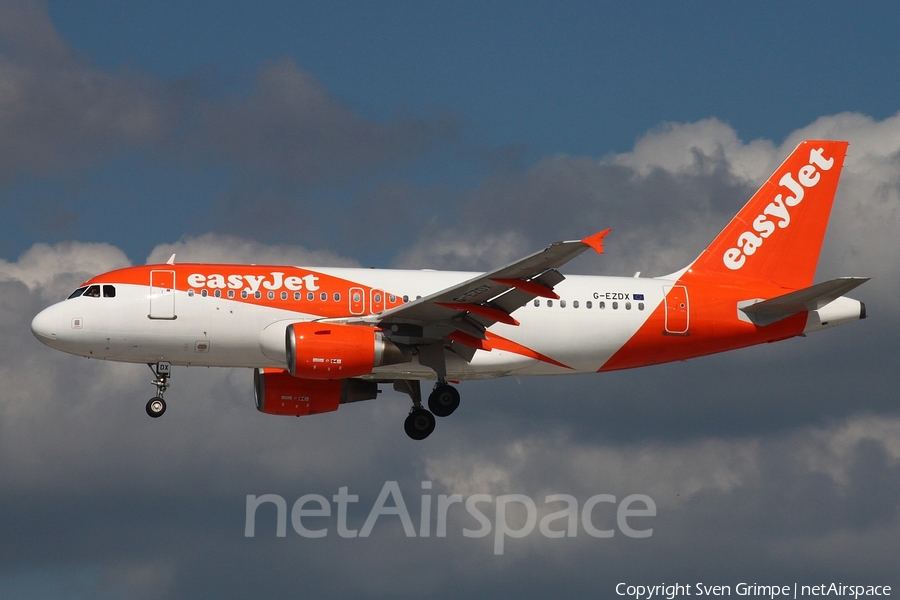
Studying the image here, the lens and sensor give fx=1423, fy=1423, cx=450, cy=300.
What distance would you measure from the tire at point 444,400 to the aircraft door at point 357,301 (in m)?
3.76

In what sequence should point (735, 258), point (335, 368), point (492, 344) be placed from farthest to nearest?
point (735, 258) → point (492, 344) → point (335, 368)

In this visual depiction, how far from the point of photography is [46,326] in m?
41.5

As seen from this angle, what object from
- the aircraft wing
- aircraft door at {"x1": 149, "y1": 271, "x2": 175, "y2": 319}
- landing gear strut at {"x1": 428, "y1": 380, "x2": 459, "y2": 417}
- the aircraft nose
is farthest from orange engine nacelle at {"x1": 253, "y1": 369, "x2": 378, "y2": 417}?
the aircraft nose

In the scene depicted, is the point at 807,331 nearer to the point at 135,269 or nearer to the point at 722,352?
the point at 722,352

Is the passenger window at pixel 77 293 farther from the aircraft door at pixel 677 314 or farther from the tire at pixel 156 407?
the aircraft door at pixel 677 314

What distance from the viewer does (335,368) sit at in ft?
132

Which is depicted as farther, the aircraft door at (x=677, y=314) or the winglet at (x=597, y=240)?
the aircraft door at (x=677, y=314)

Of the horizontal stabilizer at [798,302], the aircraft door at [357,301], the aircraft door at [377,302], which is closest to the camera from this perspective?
the horizontal stabilizer at [798,302]

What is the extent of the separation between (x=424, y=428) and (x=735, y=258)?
11625 millimetres

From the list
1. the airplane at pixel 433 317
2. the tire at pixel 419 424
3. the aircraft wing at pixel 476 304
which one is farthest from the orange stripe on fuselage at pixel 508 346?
the tire at pixel 419 424

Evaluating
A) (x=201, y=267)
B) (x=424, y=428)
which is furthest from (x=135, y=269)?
(x=424, y=428)

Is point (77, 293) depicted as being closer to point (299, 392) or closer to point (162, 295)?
point (162, 295)

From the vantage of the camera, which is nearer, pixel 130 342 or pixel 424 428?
pixel 130 342

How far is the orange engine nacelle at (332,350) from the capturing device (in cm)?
4006
